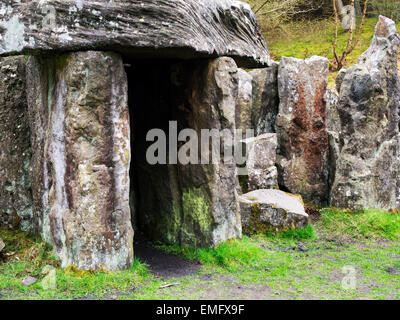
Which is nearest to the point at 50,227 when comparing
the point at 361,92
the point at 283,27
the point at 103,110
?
the point at 103,110

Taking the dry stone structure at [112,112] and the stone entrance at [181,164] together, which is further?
the stone entrance at [181,164]

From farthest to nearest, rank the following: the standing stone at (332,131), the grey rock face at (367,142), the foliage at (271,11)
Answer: the foliage at (271,11), the standing stone at (332,131), the grey rock face at (367,142)

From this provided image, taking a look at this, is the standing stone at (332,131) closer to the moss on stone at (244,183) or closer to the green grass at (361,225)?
the green grass at (361,225)

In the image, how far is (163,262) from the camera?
19.8 ft

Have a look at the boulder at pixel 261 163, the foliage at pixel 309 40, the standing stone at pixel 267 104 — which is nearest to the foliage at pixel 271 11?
the foliage at pixel 309 40

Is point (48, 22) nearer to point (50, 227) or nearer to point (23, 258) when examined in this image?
point (50, 227)

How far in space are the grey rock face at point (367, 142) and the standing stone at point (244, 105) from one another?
2.05 metres

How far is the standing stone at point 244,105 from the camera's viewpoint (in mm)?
9719

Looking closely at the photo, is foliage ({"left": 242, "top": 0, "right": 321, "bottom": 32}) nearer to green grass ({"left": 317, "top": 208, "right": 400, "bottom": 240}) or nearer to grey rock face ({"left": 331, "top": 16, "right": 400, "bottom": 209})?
grey rock face ({"left": 331, "top": 16, "right": 400, "bottom": 209})

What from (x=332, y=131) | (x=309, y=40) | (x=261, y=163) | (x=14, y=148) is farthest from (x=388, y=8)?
(x=14, y=148)

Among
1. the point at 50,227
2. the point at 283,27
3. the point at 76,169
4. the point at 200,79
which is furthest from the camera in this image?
the point at 283,27

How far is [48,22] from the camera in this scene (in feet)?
15.3

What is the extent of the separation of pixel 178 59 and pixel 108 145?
171 centimetres

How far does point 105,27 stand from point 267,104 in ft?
17.9
